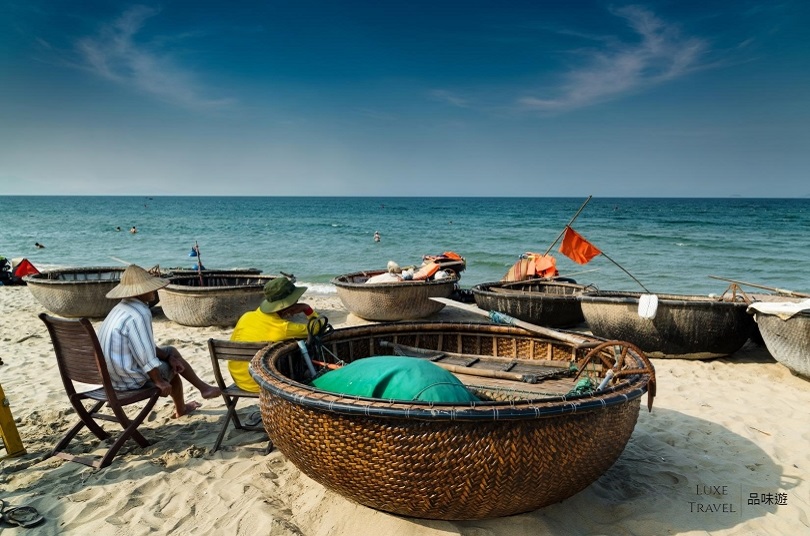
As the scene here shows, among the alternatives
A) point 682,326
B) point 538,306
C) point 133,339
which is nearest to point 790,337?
point 682,326

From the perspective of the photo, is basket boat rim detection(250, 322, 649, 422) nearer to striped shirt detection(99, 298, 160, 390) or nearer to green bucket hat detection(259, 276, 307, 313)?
green bucket hat detection(259, 276, 307, 313)

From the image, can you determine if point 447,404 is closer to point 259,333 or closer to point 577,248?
point 259,333

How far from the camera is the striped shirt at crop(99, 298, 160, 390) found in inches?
137

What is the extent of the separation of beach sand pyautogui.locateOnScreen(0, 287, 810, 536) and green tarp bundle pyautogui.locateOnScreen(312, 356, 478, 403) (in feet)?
2.35

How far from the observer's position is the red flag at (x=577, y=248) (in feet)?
28.7

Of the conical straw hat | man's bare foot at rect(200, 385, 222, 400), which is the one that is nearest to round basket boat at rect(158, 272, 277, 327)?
man's bare foot at rect(200, 385, 222, 400)

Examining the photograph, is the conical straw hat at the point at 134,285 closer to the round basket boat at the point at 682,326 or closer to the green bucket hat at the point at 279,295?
the green bucket hat at the point at 279,295

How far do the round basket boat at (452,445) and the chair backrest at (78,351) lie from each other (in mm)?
1221

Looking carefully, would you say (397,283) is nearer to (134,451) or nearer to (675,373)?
(675,373)

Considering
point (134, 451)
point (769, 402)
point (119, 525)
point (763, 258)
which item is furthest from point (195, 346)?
point (763, 258)

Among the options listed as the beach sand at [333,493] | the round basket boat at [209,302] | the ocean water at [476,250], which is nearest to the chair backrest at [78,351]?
the beach sand at [333,493]

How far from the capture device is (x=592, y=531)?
276cm

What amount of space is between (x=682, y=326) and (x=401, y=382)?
16.1 ft

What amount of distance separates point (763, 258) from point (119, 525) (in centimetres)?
2376
